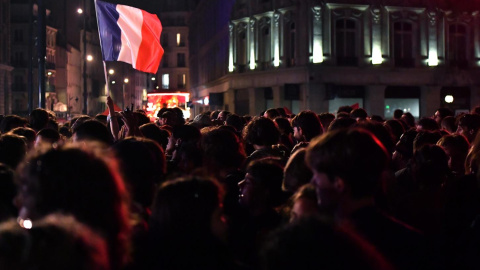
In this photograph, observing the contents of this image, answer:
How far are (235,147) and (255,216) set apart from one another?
1638 millimetres

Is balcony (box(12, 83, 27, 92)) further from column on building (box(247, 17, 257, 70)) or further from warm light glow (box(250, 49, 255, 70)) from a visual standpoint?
warm light glow (box(250, 49, 255, 70))

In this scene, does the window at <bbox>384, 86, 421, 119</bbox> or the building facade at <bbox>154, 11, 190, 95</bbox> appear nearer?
the window at <bbox>384, 86, 421, 119</bbox>

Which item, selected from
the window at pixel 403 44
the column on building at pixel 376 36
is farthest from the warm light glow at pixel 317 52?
the window at pixel 403 44

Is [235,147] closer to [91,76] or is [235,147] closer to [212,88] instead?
[212,88]

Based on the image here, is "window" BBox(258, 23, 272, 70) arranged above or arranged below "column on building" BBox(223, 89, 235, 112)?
above

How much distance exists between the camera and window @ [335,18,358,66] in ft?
139

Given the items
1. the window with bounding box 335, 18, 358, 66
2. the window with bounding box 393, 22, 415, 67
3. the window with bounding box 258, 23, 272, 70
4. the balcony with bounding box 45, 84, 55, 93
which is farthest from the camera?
the balcony with bounding box 45, 84, 55, 93

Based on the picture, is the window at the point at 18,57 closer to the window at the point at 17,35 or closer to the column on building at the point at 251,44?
the window at the point at 17,35

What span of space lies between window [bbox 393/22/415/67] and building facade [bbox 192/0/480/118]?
6 centimetres

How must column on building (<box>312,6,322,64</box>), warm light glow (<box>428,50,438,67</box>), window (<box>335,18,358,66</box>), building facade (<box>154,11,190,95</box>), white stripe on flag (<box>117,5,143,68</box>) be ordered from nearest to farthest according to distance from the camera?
white stripe on flag (<box>117,5,143,68</box>) → column on building (<box>312,6,322,64</box>) → window (<box>335,18,358,66</box>) → warm light glow (<box>428,50,438,67</box>) → building facade (<box>154,11,190,95</box>)

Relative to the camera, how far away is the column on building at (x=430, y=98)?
144ft

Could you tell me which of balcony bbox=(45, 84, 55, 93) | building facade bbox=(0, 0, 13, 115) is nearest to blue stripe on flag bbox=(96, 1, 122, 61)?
building facade bbox=(0, 0, 13, 115)

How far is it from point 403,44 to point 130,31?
30224mm

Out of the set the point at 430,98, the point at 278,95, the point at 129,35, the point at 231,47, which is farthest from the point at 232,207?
the point at 231,47
